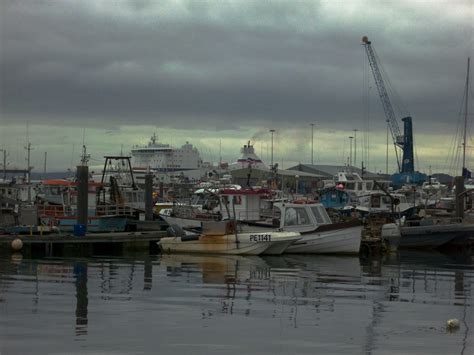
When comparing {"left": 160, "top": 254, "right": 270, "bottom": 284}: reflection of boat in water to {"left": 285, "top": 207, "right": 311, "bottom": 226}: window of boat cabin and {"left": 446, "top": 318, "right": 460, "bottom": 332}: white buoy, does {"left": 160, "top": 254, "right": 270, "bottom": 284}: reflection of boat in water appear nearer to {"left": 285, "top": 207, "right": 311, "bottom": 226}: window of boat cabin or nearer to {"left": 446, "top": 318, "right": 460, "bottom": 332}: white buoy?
{"left": 285, "top": 207, "right": 311, "bottom": 226}: window of boat cabin

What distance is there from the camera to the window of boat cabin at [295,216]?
3391 cm

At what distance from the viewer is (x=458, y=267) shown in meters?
30.0

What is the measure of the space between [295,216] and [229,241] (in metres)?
3.43

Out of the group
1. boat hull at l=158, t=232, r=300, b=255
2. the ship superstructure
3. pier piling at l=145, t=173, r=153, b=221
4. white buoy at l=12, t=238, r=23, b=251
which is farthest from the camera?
the ship superstructure

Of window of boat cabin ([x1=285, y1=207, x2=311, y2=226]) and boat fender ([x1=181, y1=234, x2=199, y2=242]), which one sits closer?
boat fender ([x1=181, y1=234, x2=199, y2=242])

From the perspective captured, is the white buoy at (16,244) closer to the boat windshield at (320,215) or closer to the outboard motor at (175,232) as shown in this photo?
Result: the outboard motor at (175,232)

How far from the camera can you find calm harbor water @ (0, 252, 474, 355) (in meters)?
13.7

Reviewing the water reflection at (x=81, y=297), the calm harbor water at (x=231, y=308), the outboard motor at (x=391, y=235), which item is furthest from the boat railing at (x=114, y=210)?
the outboard motor at (x=391, y=235)

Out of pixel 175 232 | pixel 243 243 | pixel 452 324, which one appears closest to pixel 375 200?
pixel 175 232

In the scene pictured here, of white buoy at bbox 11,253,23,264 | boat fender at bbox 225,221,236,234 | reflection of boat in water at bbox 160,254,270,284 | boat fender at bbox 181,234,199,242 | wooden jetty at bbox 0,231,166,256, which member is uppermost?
boat fender at bbox 225,221,236,234

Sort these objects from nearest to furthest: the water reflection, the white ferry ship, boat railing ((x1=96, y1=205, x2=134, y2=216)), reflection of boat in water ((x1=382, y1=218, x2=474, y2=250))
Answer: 1. the water reflection
2. reflection of boat in water ((x1=382, y1=218, x2=474, y2=250))
3. boat railing ((x1=96, y1=205, x2=134, y2=216))
4. the white ferry ship

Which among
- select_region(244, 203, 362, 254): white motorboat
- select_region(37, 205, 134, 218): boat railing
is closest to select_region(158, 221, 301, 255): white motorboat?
select_region(244, 203, 362, 254): white motorboat

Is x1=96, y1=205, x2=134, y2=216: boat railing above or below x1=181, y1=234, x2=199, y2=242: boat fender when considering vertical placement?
above

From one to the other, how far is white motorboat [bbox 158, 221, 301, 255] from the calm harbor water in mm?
2273
